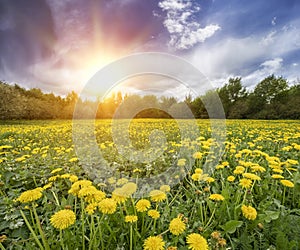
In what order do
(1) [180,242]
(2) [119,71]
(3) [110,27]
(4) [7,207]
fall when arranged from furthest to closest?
(3) [110,27] → (2) [119,71] → (4) [7,207] → (1) [180,242]

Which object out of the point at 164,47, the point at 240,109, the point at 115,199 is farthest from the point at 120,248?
the point at 240,109

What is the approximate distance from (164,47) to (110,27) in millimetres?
1658

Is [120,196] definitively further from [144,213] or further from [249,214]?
[249,214]

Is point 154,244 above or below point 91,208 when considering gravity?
below

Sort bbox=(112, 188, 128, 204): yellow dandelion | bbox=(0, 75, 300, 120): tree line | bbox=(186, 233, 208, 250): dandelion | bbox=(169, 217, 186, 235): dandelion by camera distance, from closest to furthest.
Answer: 1. bbox=(186, 233, 208, 250): dandelion
2. bbox=(169, 217, 186, 235): dandelion
3. bbox=(112, 188, 128, 204): yellow dandelion
4. bbox=(0, 75, 300, 120): tree line

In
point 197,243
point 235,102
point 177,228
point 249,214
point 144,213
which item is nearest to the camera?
point 197,243

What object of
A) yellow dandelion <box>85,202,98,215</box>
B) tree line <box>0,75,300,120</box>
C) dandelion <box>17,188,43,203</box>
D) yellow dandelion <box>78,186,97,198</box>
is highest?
tree line <box>0,75,300,120</box>

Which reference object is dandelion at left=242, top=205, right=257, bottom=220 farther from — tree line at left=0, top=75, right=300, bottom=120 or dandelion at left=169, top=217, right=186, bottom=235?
tree line at left=0, top=75, right=300, bottom=120

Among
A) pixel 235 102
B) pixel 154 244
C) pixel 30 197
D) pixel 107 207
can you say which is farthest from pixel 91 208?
pixel 235 102

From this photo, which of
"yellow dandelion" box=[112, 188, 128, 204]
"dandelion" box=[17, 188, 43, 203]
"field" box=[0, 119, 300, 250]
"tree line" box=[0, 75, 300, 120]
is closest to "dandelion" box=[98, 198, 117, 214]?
"field" box=[0, 119, 300, 250]

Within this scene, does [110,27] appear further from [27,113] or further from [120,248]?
[27,113]

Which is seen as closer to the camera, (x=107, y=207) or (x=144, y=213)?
(x=107, y=207)

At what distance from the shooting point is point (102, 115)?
22.5 m

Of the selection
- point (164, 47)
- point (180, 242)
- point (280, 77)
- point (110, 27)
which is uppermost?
point (280, 77)
